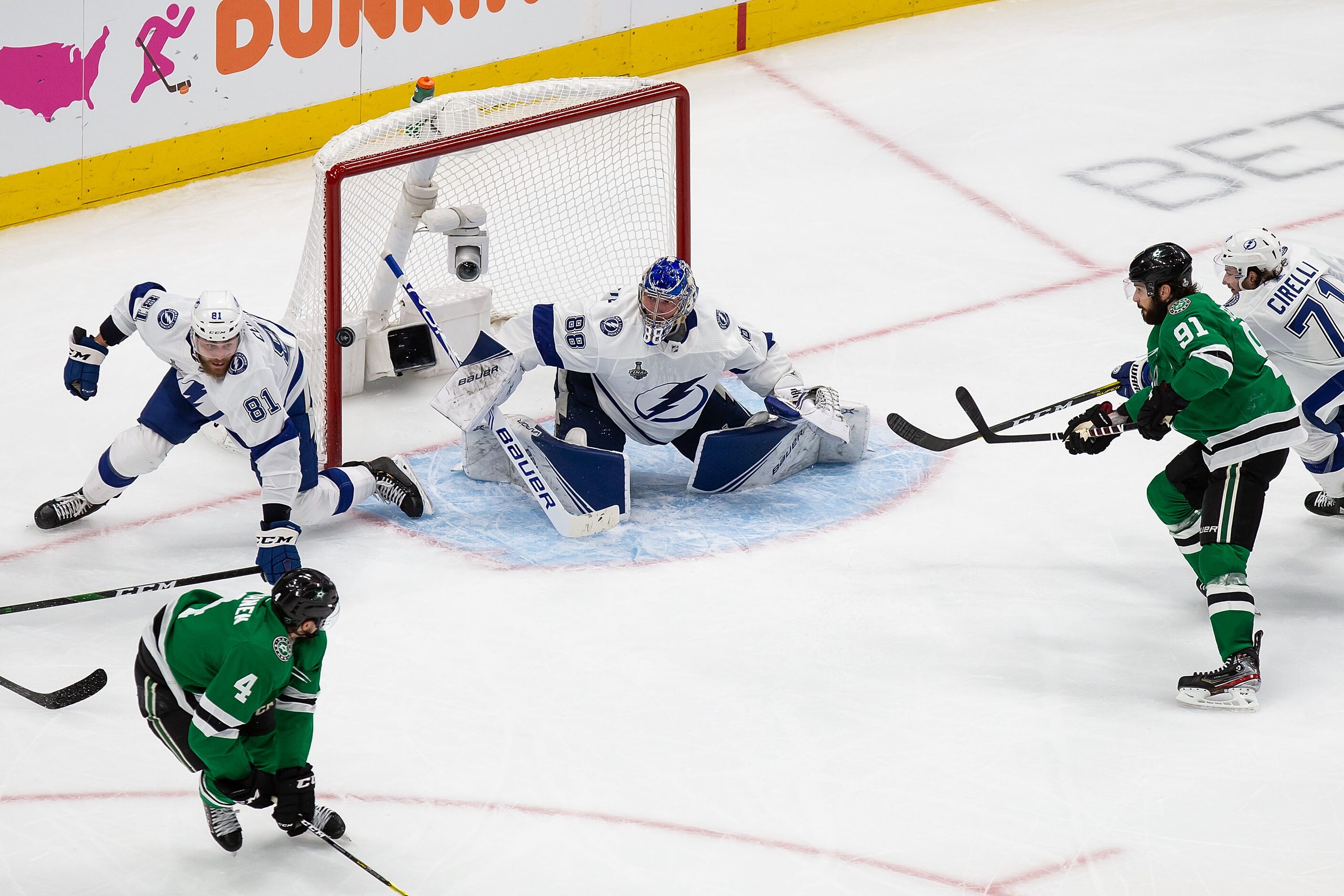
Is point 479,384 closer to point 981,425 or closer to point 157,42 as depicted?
point 981,425

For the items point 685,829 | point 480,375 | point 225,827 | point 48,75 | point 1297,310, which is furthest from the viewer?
point 48,75

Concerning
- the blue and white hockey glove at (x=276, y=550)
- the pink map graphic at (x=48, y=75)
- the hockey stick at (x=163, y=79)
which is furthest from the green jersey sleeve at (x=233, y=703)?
the hockey stick at (x=163, y=79)

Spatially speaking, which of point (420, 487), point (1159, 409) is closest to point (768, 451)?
point (420, 487)

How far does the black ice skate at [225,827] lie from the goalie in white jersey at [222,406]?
40.5 inches

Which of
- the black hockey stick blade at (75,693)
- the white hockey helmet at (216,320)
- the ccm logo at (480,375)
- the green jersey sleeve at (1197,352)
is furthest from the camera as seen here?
the ccm logo at (480,375)

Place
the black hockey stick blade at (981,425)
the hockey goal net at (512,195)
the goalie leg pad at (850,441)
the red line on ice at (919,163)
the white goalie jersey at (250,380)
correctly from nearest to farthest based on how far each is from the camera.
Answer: the white goalie jersey at (250,380)
the black hockey stick blade at (981,425)
the hockey goal net at (512,195)
the goalie leg pad at (850,441)
the red line on ice at (919,163)

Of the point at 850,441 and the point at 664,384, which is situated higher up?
the point at 664,384

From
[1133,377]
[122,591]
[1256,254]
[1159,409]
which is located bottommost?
[122,591]

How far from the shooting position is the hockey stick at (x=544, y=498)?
209 inches

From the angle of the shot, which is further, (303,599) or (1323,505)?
(1323,505)

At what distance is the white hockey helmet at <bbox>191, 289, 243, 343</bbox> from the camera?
15.3 ft

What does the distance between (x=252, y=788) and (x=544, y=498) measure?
1.74 meters

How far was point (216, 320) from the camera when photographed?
4.68 m

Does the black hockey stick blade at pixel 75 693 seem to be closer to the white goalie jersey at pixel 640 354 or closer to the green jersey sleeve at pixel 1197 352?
the white goalie jersey at pixel 640 354
